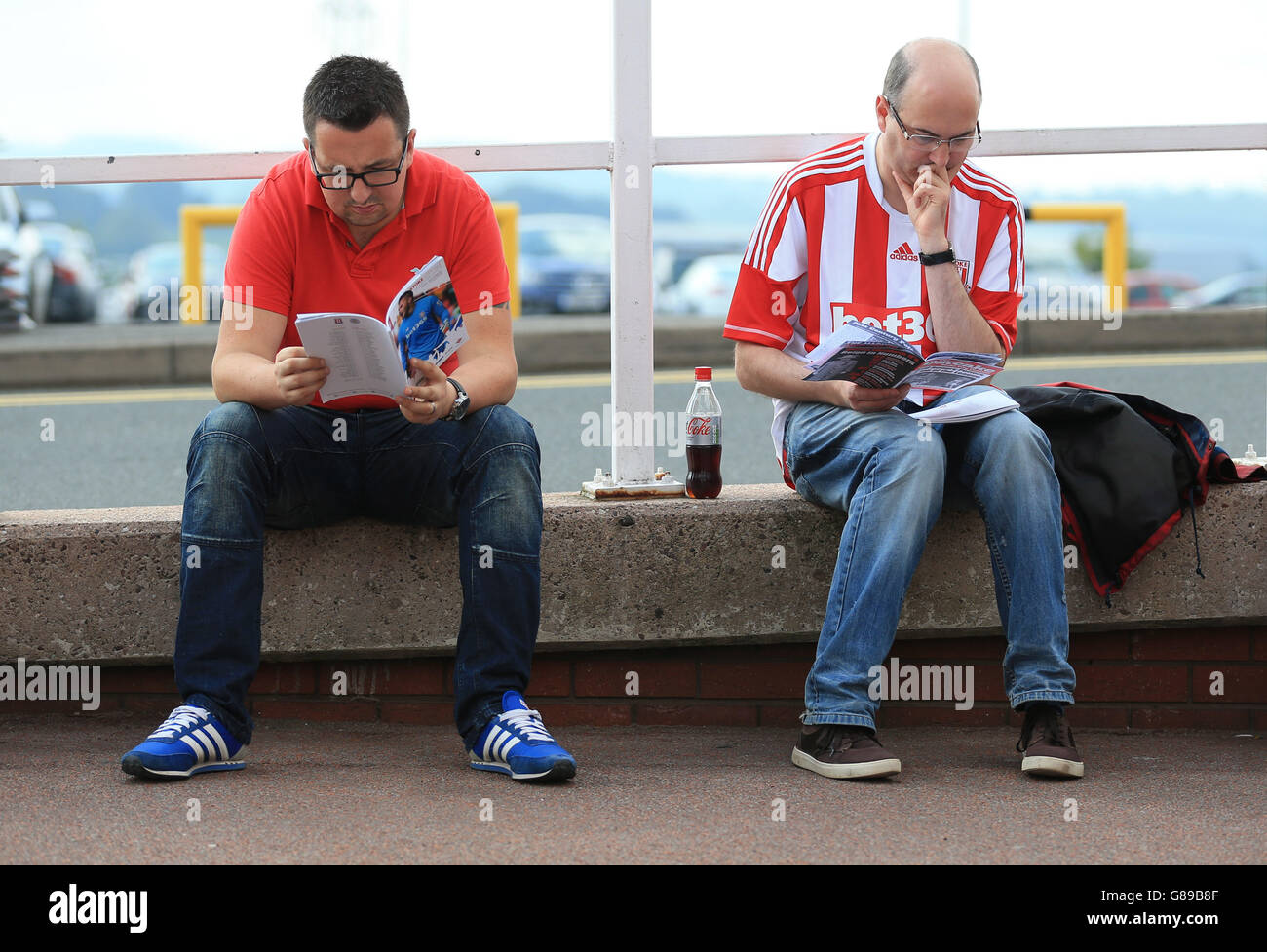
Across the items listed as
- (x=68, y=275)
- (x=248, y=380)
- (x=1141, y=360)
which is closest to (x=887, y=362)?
(x=248, y=380)

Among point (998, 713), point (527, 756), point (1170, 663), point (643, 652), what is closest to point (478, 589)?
point (527, 756)

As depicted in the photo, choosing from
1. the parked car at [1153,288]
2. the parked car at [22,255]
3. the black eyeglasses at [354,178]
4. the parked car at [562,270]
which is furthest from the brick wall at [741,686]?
the parked car at [1153,288]

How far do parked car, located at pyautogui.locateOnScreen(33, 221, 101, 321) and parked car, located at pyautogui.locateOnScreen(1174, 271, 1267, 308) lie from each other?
17.4 meters

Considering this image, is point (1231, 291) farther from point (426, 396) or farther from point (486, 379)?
point (426, 396)

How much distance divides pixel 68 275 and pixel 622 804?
60.5ft

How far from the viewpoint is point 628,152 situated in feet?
11.1

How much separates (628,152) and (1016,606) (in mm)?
1342

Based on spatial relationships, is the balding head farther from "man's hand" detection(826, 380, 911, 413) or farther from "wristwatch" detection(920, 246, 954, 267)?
"man's hand" detection(826, 380, 911, 413)

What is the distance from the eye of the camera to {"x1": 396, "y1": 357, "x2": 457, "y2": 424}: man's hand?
281cm

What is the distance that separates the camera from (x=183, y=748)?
8.82ft

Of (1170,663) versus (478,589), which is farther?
(1170,663)

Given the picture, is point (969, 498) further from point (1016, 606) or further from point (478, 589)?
point (478, 589)

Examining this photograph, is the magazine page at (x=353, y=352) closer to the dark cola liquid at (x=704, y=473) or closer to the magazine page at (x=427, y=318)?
the magazine page at (x=427, y=318)

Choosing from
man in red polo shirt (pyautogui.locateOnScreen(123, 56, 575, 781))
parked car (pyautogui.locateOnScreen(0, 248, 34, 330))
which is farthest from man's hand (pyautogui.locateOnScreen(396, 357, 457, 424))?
parked car (pyautogui.locateOnScreen(0, 248, 34, 330))
